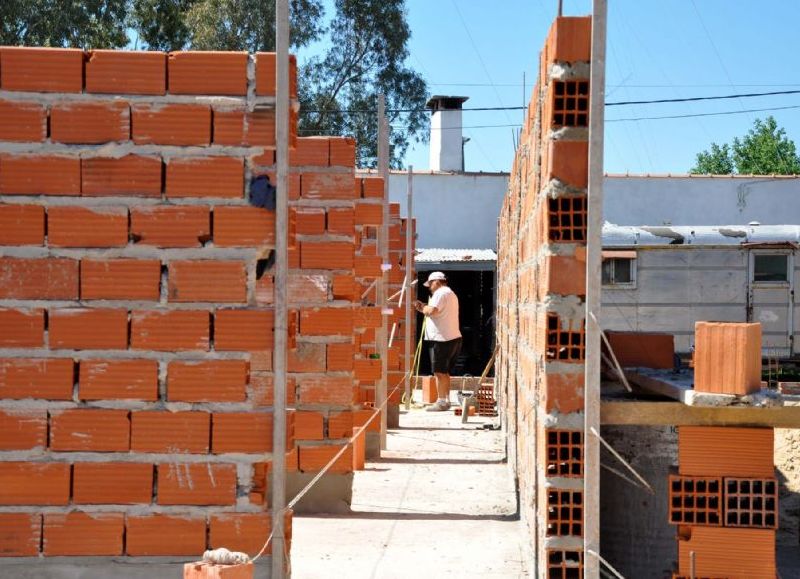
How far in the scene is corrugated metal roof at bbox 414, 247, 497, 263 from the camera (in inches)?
922

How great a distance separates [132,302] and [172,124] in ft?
2.63

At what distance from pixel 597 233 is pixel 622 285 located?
14016mm

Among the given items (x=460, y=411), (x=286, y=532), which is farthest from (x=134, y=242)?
(x=460, y=411)

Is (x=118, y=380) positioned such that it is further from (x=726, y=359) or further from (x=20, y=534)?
(x=726, y=359)

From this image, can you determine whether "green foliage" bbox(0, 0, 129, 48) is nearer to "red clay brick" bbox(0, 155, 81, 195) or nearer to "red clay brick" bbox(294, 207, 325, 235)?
"red clay brick" bbox(294, 207, 325, 235)

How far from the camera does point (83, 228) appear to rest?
185 inches

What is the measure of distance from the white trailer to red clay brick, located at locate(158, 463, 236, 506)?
1395 cm

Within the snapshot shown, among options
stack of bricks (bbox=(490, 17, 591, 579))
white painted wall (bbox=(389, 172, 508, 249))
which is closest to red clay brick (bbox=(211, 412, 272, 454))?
stack of bricks (bbox=(490, 17, 591, 579))

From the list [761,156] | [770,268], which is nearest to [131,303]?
[770,268]

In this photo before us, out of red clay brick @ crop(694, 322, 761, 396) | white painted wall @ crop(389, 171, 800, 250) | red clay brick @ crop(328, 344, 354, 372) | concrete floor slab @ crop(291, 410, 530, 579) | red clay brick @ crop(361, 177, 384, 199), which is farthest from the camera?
white painted wall @ crop(389, 171, 800, 250)

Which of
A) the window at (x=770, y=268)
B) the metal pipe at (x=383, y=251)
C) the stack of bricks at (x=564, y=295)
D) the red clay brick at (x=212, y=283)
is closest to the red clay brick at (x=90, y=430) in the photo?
the red clay brick at (x=212, y=283)

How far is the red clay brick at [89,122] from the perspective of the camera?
15.5 feet

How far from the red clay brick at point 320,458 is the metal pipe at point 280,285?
301cm

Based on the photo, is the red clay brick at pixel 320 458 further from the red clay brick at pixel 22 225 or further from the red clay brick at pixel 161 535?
the red clay brick at pixel 22 225
